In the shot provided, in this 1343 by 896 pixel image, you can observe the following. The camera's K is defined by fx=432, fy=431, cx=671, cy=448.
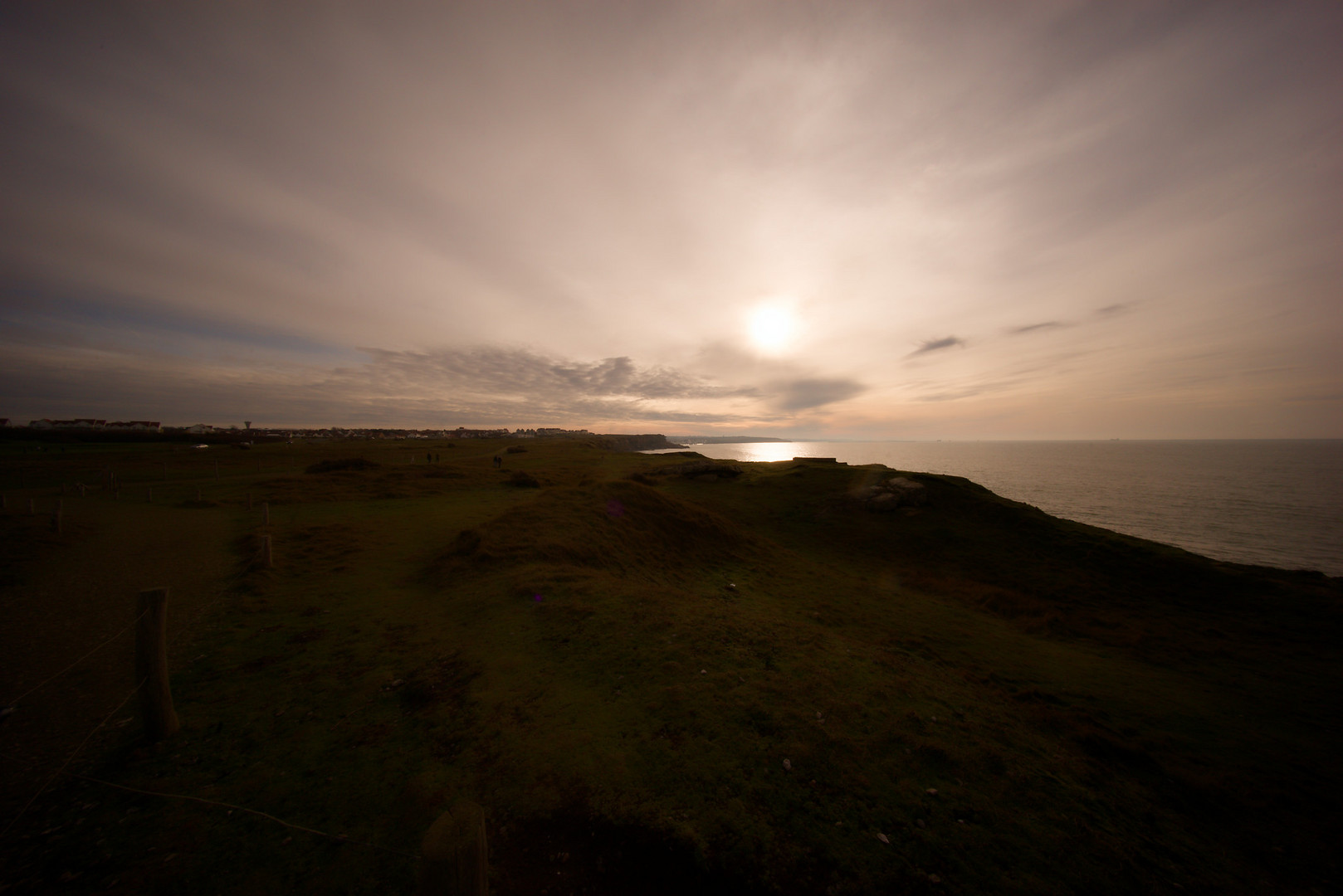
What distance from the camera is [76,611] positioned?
34.2ft

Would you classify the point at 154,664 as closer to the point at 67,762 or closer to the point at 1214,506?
the point at 67,762

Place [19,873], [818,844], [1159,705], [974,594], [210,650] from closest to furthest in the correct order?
[19,873]
[818,844]
[210,650]
[1159,705]
[974,594]

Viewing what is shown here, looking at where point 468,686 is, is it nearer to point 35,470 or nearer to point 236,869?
point 236,869

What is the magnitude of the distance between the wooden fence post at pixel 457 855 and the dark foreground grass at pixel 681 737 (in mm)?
1959

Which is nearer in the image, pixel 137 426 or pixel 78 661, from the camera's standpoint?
pixel 78 661

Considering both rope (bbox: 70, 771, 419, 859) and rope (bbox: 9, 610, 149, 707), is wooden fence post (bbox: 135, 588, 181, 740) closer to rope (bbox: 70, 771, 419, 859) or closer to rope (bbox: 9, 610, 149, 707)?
rope (bbox: 9, 610, 149, 707)

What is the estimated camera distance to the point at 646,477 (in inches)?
1406

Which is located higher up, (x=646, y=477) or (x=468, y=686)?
(x=646, y=477)

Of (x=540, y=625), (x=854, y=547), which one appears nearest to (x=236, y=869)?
(x=540, y=625)

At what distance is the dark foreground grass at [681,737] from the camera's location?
15.4 ft

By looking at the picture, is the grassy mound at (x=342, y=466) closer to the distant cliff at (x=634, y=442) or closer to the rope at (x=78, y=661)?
the rope at (x=78, y=661)

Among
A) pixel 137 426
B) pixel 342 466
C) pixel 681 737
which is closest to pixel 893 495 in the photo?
pixel 681 737

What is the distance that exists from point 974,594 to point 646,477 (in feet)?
76.0

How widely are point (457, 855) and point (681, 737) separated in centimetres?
404
